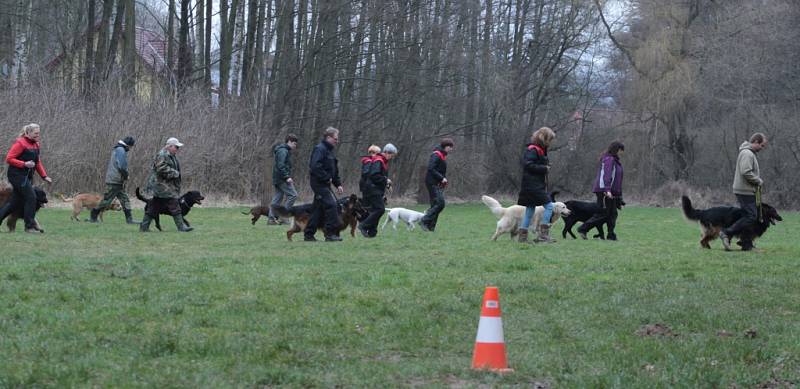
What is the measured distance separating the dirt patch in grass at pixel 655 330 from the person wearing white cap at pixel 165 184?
10994 millimetres

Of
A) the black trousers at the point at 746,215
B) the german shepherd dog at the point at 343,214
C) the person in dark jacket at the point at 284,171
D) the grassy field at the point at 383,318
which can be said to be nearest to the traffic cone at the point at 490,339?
the grassy field at the point at 383,318

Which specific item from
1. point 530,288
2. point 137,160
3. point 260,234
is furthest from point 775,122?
point 530,288

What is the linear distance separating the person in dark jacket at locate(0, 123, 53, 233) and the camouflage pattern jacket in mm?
1893

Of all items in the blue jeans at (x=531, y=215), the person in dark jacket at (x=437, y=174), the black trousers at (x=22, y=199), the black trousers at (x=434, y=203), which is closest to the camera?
the blue jeans at (x=531, y=215)

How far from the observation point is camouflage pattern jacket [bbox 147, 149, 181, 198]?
16556mm

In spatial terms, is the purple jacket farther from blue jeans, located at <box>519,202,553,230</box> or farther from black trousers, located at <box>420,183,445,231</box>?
black trousers, located at <box>420,183,445,231</box>

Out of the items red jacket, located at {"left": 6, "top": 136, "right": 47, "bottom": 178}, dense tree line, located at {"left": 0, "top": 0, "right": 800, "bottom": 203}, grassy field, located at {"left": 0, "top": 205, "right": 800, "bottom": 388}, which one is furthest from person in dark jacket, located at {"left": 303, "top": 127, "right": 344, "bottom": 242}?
dense tree line, located at {"left": 0, "top": 0, "right": 800, "bottom": 203}

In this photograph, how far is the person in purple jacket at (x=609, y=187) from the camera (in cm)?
1642

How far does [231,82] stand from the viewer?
35938 mm

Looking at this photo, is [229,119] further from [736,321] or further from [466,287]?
[736,321]

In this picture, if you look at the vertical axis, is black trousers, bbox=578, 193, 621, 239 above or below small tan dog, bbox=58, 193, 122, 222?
above

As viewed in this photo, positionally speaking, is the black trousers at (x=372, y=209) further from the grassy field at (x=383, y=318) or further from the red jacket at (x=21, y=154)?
the red jacket at (x=21, y=154)

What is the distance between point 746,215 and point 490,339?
9179mm

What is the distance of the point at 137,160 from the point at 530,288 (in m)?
20.5
